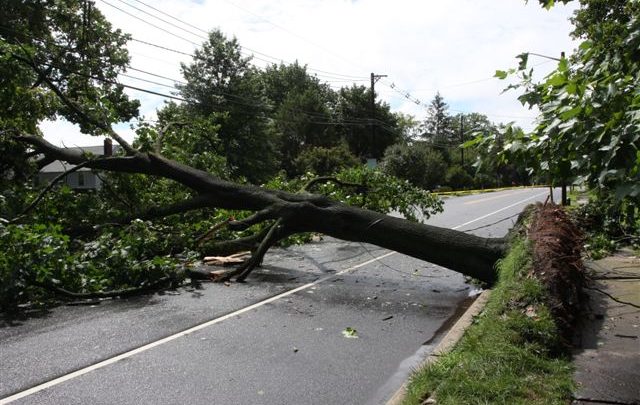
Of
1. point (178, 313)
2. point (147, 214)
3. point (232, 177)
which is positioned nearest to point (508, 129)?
point (178, 313)

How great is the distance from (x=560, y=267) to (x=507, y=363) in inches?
70.7

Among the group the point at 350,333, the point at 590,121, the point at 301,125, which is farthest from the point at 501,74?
the point at 301,125

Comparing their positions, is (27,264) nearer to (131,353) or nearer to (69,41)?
(131,353)

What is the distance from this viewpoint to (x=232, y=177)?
554 inches

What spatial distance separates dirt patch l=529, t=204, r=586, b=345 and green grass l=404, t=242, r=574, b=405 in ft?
0.46

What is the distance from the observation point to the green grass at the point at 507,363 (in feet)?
11.4

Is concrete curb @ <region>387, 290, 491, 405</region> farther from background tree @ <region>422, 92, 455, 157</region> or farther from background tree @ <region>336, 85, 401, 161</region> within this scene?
background tree @ <region>422, 92, 455, 157</region>

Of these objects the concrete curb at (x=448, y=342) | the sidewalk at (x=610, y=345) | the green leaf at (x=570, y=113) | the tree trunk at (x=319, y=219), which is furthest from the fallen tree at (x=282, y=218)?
the green leaf at (x=570, y=113)

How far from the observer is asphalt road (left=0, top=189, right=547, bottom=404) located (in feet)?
14.1

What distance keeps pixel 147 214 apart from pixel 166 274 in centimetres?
202

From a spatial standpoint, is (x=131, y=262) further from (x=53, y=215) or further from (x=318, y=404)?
(x=318, y=404)

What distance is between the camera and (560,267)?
533cm

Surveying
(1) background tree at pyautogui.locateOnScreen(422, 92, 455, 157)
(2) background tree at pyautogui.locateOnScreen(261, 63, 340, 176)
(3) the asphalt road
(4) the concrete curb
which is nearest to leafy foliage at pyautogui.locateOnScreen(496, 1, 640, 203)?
(4) the concrete curb

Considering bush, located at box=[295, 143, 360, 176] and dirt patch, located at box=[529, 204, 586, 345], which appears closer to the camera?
dirt patch, located at box=[529, 204, 586, 345]
